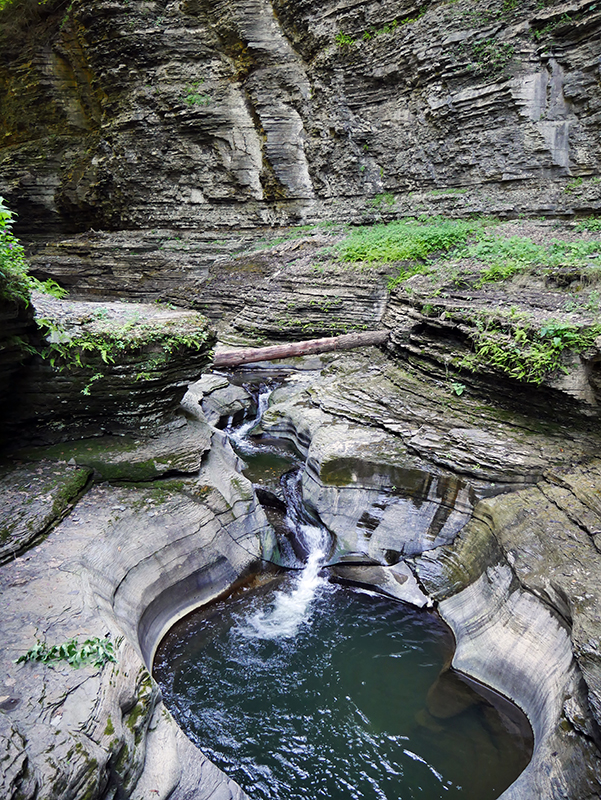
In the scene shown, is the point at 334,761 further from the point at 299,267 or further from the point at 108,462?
the point at 299,267

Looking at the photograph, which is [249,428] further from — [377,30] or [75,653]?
[377,30]

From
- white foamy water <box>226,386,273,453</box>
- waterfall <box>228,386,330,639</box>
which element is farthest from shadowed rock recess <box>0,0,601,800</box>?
white foamy water <box>226,386,273,453</box>

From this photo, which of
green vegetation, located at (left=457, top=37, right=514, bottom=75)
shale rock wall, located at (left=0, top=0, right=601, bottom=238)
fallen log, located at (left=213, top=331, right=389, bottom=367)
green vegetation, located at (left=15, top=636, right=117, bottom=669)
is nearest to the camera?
green vegetation, located at (left=15, top=636, right=117, bottom=669)

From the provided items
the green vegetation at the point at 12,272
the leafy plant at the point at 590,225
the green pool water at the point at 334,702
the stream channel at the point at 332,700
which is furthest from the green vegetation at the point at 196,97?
the green pool water at the point at 334,702

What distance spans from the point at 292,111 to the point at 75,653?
18415 mm

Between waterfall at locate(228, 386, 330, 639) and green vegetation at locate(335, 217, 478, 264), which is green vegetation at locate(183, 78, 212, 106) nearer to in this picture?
green vegetation at locate(335, 217, 478, 264)

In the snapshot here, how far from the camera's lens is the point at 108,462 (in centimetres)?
658

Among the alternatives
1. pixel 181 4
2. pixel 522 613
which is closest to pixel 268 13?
pixel 181 4

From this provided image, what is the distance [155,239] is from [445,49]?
12207mm

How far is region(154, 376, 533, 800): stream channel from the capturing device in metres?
4.36

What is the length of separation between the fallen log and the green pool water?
241 inches

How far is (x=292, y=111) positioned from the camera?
56.1ft

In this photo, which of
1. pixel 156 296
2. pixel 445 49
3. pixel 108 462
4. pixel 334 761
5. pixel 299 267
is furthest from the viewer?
pixel 156 296

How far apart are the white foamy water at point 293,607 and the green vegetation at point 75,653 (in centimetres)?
217
